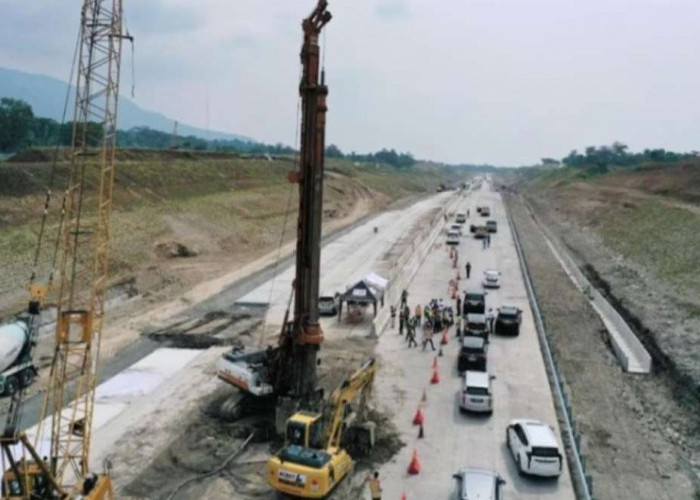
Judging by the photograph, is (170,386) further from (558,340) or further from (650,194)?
(650,194)

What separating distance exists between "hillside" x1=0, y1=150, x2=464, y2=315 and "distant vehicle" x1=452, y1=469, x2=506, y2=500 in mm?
22808

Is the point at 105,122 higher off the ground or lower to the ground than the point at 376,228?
higher

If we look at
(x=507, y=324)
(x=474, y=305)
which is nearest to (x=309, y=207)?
(x=507, y=324)

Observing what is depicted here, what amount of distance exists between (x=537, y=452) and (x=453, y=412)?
6175 mm

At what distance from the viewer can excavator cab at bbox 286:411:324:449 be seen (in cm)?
2144

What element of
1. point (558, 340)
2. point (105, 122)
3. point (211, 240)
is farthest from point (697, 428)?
point (211, 240)

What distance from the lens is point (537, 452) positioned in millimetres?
22156

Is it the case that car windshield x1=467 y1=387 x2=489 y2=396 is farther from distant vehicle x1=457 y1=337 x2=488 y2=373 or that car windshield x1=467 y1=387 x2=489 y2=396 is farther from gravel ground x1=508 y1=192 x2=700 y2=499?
distant vehicle x1=457 y1=337 x2=488 y2=373

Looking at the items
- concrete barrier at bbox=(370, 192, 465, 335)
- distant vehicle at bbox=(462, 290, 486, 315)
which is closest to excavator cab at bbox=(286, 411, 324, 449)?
concrete barrier at bbox=(370, 192, 465, 335)

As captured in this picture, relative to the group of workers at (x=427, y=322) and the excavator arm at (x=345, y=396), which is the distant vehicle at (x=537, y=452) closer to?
the excavator arm at (x=345, y=396)

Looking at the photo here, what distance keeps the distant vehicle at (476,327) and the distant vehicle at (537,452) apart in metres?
14.0

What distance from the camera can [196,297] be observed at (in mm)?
49812

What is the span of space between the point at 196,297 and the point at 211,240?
25.8 meters

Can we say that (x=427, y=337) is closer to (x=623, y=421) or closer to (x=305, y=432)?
(x=623, y=421)
